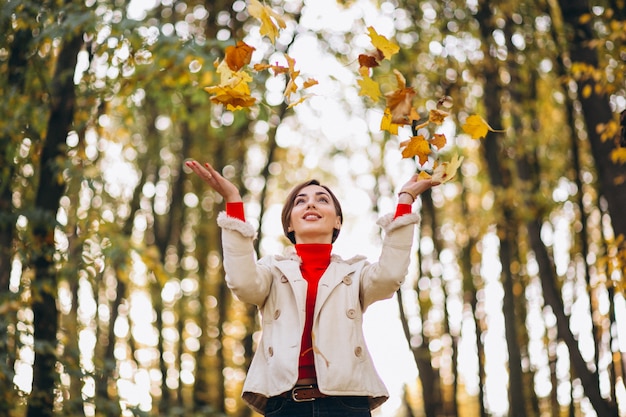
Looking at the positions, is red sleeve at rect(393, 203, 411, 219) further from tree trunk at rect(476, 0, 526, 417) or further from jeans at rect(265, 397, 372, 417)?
tree trunk at rect(476, 0, 526, 417)

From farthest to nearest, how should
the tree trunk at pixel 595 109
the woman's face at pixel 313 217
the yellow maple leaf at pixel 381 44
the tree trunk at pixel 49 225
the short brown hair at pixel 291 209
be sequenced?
the tree trunk at pixel 595 109 < the tree trunk at pixel 49 225 < the short brown hair at pixel 291 209 < the woman's face at pixel 313 217 < the yellow maple leaf at pixel 381 44

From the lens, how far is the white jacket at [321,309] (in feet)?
10.4

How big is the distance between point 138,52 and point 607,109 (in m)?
3.45

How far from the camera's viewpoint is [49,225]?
18.5 ft

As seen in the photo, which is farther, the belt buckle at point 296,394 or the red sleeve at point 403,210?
the red sleeve at point 403,210

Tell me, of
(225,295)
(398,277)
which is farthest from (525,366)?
(398,277)

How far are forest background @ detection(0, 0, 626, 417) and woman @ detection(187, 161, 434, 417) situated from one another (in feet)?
2.08

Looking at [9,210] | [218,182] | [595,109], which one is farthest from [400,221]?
[9,210]

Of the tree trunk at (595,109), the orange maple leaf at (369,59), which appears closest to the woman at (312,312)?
the orange maple leaf at (369,59)

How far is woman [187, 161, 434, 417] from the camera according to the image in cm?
317

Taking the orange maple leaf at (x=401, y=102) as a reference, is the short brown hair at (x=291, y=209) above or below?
below

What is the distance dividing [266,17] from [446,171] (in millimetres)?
923

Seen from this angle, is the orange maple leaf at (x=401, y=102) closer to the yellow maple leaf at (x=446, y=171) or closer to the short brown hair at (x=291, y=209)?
the yellow maple leaf at (x=446, y=171)

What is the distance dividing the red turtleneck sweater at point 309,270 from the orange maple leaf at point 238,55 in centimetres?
58
